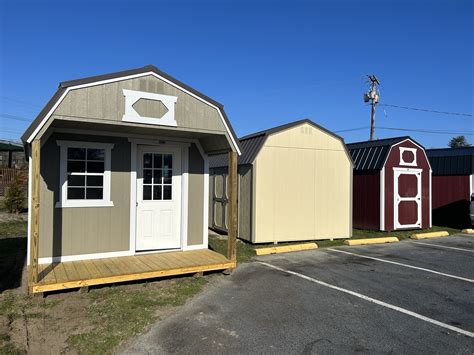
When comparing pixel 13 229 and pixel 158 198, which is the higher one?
pixel 158 198

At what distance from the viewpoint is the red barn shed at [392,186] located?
13977 millimetres

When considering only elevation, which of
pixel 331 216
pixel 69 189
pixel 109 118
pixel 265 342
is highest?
pixel 109 118

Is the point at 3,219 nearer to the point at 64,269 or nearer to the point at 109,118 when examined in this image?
the point at 64,269

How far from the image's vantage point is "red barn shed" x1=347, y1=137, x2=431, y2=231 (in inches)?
550

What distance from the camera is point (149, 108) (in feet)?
21.2

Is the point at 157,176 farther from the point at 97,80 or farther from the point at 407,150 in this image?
the point at 407,150

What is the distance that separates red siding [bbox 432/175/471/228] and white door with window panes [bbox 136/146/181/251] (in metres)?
13.5

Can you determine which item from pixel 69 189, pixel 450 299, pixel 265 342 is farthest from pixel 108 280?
pixel 450 299

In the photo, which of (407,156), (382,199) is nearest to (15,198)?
(382,199)

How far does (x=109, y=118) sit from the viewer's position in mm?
6098

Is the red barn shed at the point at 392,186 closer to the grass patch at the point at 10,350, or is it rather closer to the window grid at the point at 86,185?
the window grid at the point at 86,185

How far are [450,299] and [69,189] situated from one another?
6646 mm

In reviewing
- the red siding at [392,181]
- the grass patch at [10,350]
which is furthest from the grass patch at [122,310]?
the red siding at [392,181]

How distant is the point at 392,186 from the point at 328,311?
9711 mm
